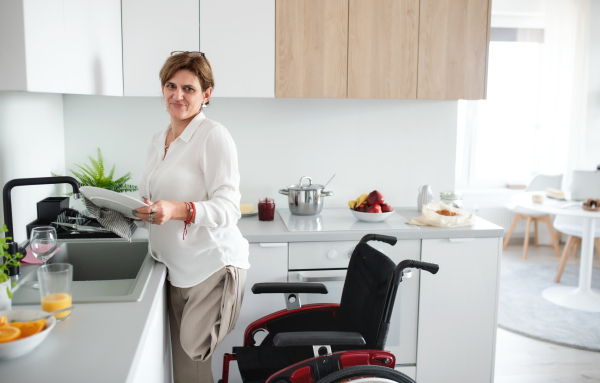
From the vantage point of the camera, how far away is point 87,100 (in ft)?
9.27

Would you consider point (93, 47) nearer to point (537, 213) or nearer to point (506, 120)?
point (537, 213)

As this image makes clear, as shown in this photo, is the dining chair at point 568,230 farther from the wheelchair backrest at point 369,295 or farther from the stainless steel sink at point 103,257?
the stainless steel sink at point 103,257

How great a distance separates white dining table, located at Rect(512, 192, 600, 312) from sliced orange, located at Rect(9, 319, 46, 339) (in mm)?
3518

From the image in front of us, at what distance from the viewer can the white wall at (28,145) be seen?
2.04 metres

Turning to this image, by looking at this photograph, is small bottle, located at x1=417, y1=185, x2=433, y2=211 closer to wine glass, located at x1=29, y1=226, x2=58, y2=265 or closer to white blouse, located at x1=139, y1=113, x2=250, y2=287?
white blouse, located at x1=139, y1=113, x2=250, y2=287

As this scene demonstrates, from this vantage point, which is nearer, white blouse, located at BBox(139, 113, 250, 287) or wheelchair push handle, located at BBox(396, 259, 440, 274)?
wheelchair push handle, located at BBox(396, 259, 440, 274)

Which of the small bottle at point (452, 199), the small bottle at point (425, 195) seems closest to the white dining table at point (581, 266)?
the small bottle at point (452, 199)

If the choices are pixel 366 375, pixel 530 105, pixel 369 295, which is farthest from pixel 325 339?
pixel 530 105

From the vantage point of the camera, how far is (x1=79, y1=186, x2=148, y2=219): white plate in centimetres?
168

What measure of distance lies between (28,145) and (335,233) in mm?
1363

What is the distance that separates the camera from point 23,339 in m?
1.12

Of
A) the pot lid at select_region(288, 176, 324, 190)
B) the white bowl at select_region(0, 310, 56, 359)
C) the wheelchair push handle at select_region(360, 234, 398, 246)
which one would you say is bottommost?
the white bowl at select_region(0, 310, 56, 359)

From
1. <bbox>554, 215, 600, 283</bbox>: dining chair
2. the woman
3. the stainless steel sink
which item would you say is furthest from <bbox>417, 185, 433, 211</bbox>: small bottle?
<bbox>554, 215, 600, 283</bbox>: dining chair

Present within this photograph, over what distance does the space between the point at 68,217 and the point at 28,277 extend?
62 centimetres
